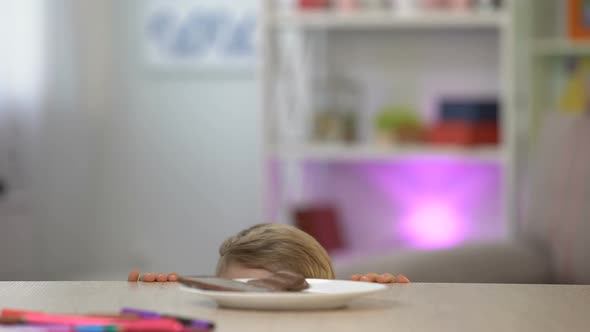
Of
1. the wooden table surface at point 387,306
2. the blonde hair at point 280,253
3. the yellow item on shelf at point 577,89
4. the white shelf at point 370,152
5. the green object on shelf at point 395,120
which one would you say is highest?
the wooden table surface at point 387,306

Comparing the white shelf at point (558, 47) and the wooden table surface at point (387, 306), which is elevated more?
the wooden table surface at point (387, 306)

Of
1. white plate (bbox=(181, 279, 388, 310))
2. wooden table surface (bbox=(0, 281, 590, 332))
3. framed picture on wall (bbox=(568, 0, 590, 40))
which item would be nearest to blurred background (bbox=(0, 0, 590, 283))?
framed picture on wall (bbox=(568, 0, 590, 40))

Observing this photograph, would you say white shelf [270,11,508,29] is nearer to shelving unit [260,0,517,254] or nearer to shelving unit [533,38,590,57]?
shelving unit [260,0,517,254]

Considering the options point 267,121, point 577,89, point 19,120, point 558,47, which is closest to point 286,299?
point 267,121

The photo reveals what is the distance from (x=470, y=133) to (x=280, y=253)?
2.62 m

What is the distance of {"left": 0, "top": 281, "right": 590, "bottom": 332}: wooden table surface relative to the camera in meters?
0.66

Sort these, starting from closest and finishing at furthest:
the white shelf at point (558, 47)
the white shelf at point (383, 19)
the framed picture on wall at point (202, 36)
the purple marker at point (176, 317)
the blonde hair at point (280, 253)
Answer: the purple marker at point (176, 317)
the blonde hair at point (280, 253)
the white shelf at point (383, 19)
the white shelf at point (558, 47)
the framed picture on wall at point (202, 36)

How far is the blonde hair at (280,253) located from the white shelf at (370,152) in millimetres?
2513

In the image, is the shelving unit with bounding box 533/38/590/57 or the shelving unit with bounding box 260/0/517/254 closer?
the shelving unit with bounding box 260/0/517/254

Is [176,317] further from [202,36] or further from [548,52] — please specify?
[202,36]

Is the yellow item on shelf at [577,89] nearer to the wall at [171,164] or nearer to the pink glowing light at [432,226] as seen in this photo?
the pink glowing light at [432,226]

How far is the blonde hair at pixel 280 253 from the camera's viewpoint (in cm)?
99

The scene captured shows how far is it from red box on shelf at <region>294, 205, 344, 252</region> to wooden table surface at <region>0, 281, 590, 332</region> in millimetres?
2638

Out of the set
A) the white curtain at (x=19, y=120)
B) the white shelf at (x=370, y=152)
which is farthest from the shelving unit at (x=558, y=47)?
the white curtain at (x=19, y=120)
